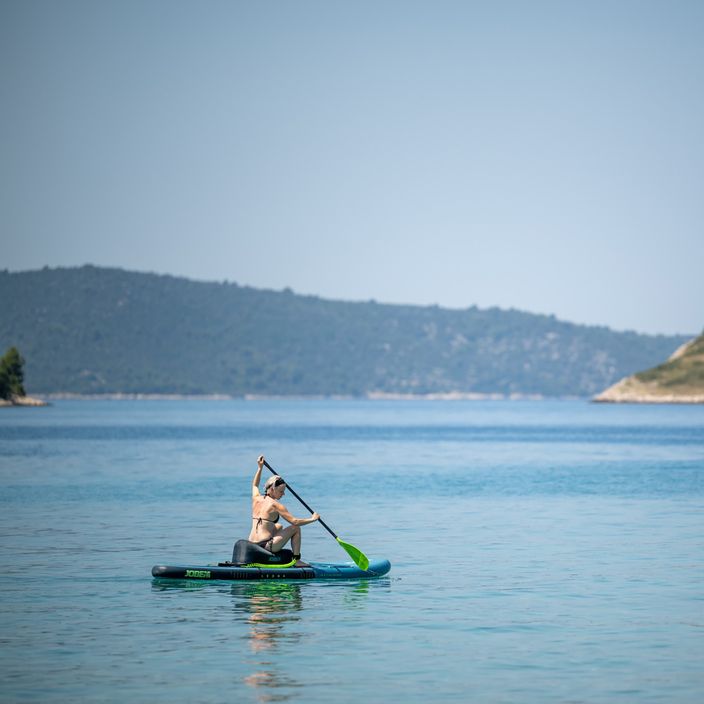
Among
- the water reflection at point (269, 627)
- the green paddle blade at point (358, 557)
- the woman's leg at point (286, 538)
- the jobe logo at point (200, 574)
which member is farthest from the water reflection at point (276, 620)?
the woman's leg at point (286, 538)

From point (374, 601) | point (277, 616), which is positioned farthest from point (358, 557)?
point (277, 616)

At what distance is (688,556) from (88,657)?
1908 cm

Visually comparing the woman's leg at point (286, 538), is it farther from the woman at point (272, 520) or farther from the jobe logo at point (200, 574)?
the jobe logo at point (200, 574)

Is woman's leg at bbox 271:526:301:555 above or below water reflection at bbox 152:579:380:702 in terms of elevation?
above

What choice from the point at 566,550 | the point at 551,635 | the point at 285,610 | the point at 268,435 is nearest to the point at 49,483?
the point at 566,550

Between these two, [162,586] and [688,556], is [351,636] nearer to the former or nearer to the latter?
[162,586]

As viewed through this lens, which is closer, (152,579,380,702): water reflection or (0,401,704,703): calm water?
(0,401,704,703): calm water

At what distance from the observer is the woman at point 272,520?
93.5 feet

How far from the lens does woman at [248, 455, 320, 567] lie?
2848 cm

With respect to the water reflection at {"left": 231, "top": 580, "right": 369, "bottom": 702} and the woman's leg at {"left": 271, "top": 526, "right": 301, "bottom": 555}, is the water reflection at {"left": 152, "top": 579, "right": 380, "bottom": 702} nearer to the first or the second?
the water reflection at {"left": 231, "top": 580, "right": 369, "bottom": 702}

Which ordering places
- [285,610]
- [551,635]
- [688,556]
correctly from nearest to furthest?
1. [551,635]
2. [285,610]
3. [688,556]

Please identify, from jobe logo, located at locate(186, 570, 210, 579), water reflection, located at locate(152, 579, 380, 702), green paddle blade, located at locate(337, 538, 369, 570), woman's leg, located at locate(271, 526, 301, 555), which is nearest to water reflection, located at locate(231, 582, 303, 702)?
water reflection, located at locate(152, 579, 380, 702)

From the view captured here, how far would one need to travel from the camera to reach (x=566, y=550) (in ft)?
123

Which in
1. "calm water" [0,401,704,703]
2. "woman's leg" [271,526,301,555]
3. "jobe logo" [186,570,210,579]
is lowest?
"calm water" [0,401,704,703]
